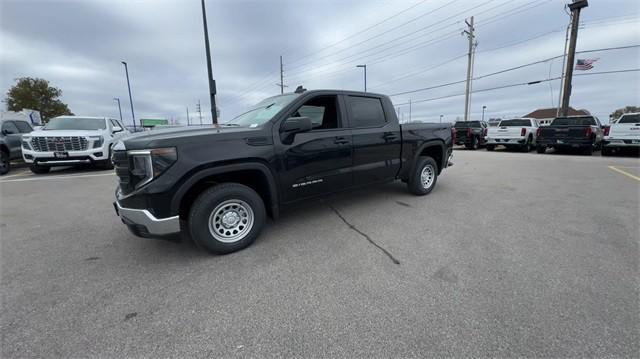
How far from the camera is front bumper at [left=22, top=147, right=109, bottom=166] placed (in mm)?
7875

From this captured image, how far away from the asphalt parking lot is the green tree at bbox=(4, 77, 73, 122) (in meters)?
50.0

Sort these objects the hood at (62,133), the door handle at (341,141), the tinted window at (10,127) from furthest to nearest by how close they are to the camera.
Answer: the tinted window at (10,127), the hood at (62,133), the door handle at (341,141)

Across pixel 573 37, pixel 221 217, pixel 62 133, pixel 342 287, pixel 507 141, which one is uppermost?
pixel 573 37

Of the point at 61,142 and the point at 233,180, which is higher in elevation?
the point at 61,142

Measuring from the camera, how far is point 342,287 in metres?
2.36

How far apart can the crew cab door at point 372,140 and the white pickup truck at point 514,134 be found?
13454 mm

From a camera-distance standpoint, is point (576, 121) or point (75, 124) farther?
point (576, 121)

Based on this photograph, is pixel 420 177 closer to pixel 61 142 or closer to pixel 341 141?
pixel 341 141

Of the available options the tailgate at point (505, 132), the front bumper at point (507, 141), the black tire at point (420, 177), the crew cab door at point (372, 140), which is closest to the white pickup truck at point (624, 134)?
the front bumper at point (507, 141)

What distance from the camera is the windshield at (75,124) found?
8648 mm

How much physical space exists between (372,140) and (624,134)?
14111 millimetres

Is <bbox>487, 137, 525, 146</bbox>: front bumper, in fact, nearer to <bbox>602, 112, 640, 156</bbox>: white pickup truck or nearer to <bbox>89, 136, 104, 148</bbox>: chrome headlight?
<bbox>602, 112, 640, 156</bbox>: white pickup truck

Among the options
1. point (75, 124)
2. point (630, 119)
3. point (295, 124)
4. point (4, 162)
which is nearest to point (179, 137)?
point (295, 124)

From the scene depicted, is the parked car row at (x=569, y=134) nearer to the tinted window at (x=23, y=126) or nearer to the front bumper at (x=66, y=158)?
the front bumper at (x=66, y=158)
